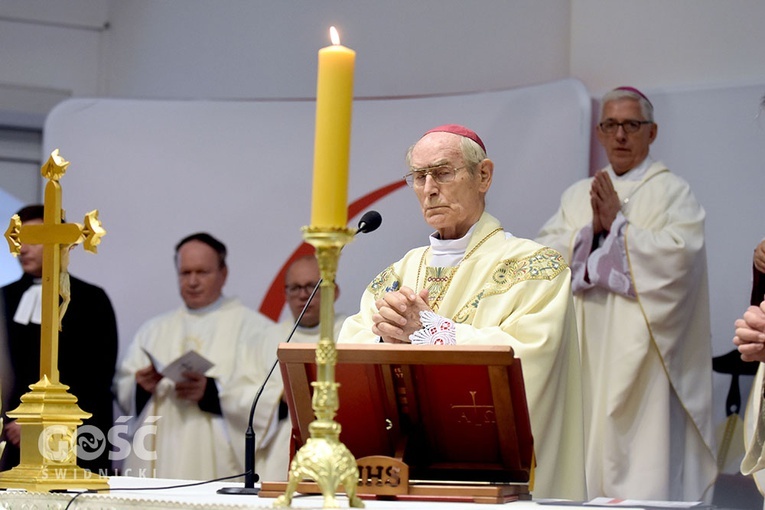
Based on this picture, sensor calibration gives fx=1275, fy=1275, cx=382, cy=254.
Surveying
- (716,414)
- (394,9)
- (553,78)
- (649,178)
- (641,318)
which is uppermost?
(394,9)

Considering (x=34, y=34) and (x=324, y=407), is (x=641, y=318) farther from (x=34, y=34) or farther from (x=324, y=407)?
(x=34, y=34)

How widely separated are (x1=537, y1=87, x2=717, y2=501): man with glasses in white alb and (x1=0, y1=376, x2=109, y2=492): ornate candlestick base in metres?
3.82

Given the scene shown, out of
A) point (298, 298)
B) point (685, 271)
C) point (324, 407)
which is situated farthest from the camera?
point (298, 298)

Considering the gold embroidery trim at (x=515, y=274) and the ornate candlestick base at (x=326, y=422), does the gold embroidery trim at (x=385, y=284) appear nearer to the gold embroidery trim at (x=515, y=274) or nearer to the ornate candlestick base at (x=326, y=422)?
the gold embroidery trim at (x=515, y=274)

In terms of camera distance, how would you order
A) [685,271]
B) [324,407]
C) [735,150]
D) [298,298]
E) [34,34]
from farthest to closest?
[34,34] < [298,298] < [735,150] < [685,271] < [324,407]

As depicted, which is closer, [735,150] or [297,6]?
[735,150]

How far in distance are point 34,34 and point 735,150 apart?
15.9ft

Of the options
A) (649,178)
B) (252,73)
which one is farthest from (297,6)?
(649,178)

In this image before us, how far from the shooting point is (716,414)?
21.5 ft

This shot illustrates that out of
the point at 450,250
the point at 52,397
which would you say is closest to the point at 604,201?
the point at 450,250

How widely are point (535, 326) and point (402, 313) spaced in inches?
17.6

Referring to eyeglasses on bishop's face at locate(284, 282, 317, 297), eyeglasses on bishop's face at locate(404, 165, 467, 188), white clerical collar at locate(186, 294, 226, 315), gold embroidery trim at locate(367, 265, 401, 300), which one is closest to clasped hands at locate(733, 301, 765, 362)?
eyeglasses on bishop's face at locate(404, 165, 467, 188)

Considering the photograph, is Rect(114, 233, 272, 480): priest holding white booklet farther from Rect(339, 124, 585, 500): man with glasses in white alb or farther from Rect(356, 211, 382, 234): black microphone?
Rect(356, 211, 382, 234): black microphone

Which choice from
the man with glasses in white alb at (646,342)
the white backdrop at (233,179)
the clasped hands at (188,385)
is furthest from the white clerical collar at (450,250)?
the clasped hands at (188,385)
